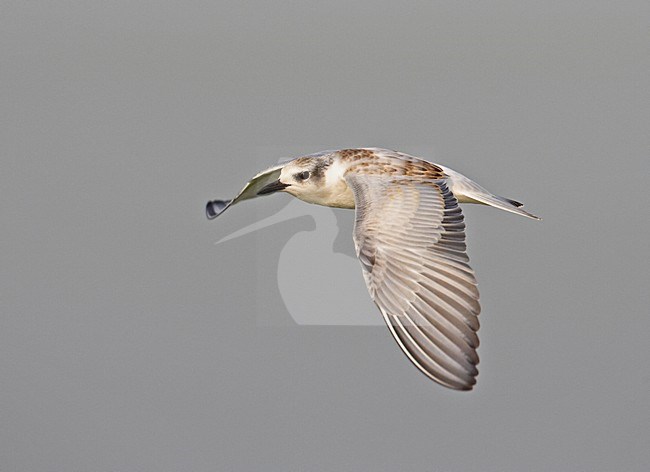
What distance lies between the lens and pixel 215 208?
19.2ft

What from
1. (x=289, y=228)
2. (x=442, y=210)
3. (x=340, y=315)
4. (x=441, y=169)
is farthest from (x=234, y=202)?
(x=442, y=210)

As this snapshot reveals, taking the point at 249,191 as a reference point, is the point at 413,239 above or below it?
below

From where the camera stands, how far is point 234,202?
5.62 metres

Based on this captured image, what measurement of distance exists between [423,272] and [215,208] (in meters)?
2.15

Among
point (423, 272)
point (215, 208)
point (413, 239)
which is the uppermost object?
point (215, 208)

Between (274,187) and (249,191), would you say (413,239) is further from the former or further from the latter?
(249,191)

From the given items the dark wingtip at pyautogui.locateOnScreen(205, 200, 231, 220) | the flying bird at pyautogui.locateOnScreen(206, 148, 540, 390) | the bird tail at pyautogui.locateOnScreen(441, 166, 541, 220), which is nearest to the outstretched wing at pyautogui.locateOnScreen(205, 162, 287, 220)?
the dark wingtip at pyautogui.locateOnScreen(205, 200, 231, 220)

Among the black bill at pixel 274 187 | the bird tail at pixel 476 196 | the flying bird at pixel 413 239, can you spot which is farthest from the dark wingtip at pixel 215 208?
the bird tail at pixel 476 196

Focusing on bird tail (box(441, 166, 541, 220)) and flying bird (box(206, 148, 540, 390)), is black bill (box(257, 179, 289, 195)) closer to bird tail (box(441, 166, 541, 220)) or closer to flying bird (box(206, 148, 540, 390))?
flying bird (box(206, 148, 540, 390))

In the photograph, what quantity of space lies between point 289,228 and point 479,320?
2384 mm

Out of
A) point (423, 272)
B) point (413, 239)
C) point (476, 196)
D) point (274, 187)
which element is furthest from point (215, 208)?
point (423, 272)

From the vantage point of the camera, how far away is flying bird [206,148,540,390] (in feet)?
12.2

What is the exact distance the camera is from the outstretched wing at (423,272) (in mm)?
3662

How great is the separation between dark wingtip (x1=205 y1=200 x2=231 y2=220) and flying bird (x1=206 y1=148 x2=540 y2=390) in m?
0.77
